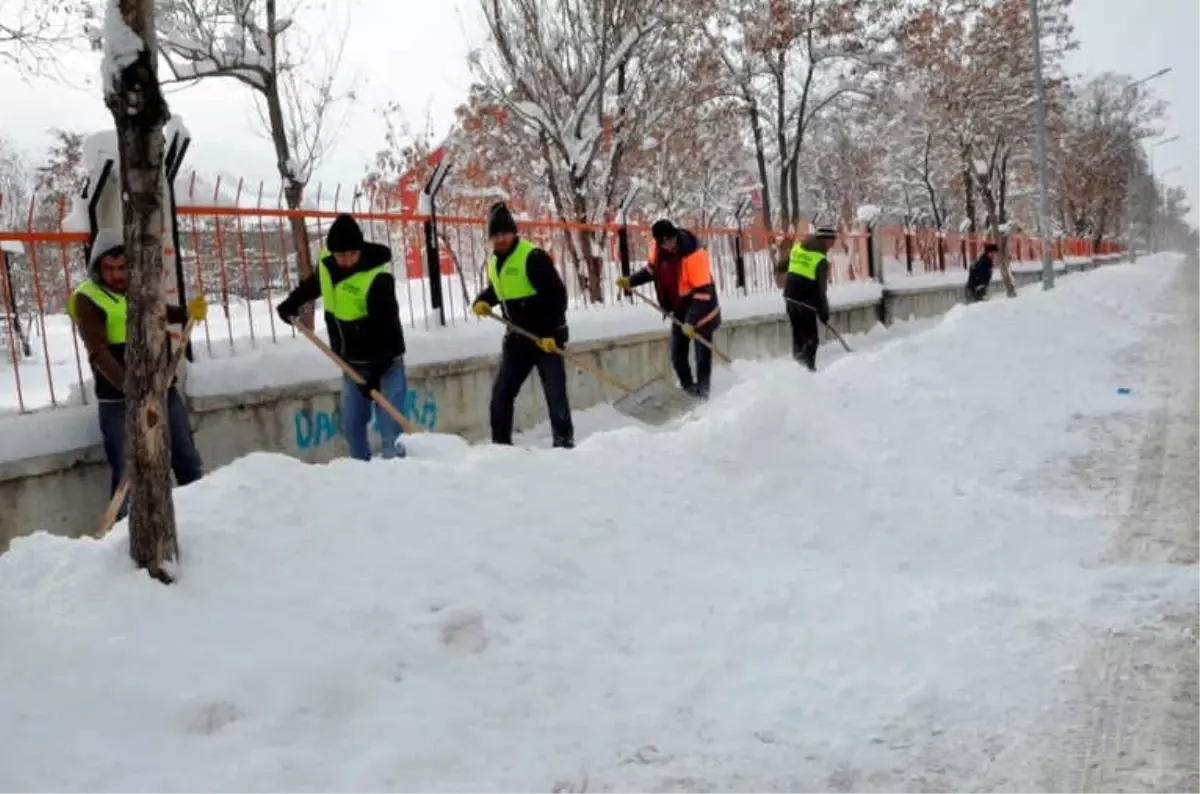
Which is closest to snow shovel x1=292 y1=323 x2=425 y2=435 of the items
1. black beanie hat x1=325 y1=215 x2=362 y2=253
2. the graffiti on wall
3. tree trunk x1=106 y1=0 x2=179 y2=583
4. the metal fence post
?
the graffiti on wall

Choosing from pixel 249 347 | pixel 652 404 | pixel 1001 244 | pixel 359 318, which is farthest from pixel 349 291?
pixel 1001 244

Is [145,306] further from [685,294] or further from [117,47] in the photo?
[685,294]

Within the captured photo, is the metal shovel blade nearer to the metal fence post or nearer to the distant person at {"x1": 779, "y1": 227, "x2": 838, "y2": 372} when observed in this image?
the metal fence post

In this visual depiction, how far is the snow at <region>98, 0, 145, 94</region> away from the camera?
2943mm

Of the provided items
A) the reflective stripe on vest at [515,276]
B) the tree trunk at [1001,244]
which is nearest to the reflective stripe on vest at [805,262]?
the reflective stripe on vest at [515,276]

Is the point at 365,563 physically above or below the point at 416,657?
above

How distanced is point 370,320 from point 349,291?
22 centimetres

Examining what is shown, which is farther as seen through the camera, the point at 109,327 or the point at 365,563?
the point at 109,327

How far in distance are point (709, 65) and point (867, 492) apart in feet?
53.4

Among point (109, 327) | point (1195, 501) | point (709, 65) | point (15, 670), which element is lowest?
point (1195, 501)

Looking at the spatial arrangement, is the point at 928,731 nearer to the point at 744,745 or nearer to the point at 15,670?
the point at 744,745

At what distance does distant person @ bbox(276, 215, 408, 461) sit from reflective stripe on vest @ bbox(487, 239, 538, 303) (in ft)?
3.44

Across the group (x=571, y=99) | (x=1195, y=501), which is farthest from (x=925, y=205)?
(x=1195, y=501)

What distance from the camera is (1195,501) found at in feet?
16.7
